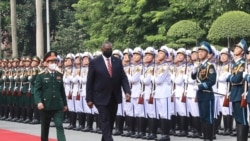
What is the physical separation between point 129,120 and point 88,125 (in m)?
2.04

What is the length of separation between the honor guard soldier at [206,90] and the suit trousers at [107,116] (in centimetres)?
172

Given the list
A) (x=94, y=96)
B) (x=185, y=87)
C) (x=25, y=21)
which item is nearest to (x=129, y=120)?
(x=185, y=87)

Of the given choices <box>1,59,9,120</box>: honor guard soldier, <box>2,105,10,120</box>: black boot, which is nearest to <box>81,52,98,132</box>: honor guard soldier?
<box>1,59,9,120</box>: honor guard soldier

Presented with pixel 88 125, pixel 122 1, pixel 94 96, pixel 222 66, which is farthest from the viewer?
pixel 122 1

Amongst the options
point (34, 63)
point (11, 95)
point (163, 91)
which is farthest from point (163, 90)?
point (11, 95)

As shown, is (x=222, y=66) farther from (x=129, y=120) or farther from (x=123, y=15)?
(x=123, y=15)

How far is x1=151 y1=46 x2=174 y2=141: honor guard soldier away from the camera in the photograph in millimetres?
16328

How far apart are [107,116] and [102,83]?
574mm

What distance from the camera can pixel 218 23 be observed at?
89.5 ft

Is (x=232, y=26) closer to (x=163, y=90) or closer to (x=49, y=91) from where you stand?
(x=163, y=90)

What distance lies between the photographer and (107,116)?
1310 centimetres

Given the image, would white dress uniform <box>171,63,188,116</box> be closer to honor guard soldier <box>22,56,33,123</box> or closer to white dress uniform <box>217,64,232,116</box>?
white dress uniform <box>217,64,232,116</box>

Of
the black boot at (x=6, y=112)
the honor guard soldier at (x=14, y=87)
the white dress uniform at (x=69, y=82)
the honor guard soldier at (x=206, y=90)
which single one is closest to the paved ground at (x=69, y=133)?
the honor guard soldier at (x=14, y=87)

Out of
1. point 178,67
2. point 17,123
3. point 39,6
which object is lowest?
point 17,123
